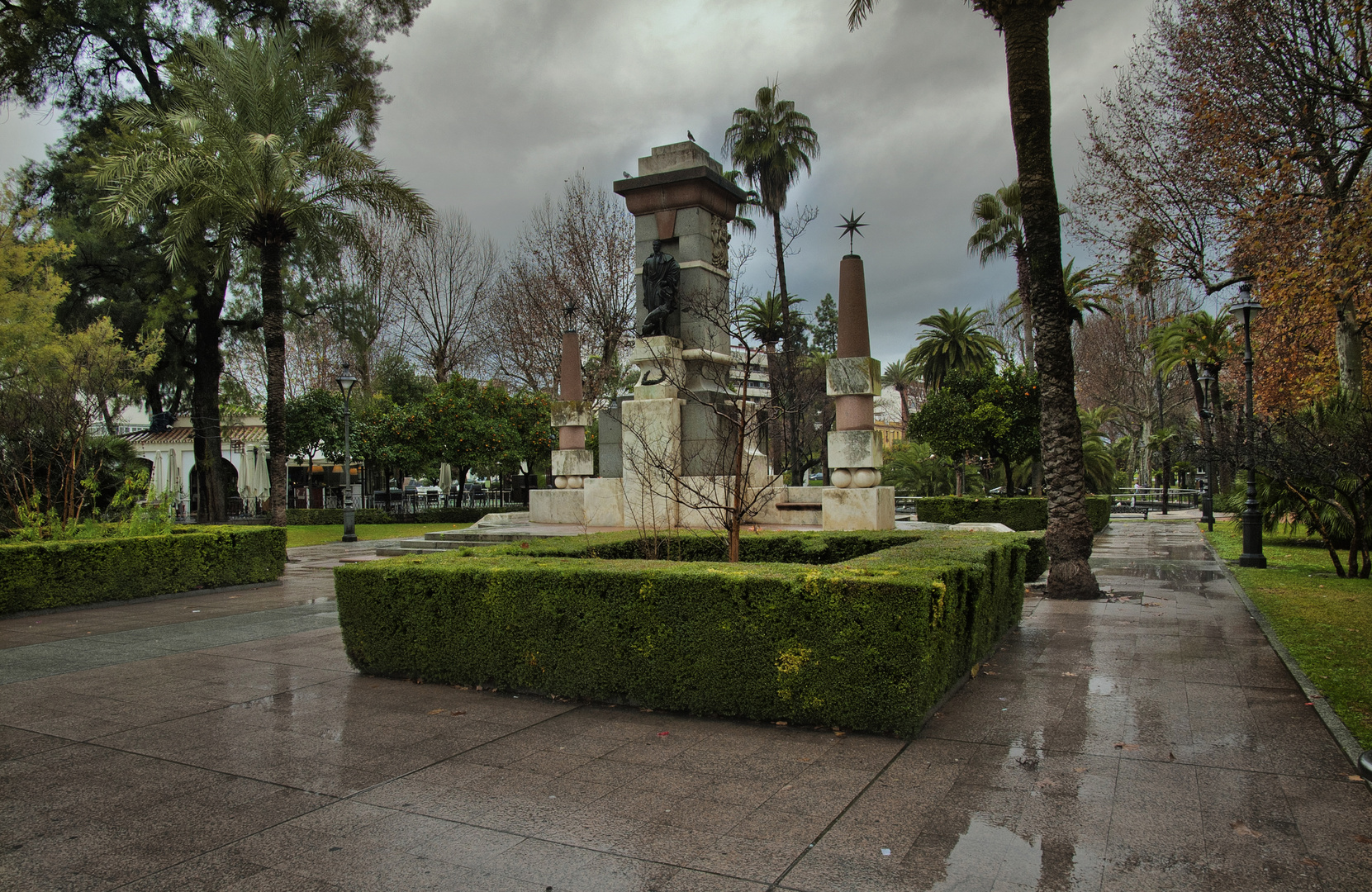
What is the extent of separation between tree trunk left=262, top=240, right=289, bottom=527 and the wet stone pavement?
499 inches

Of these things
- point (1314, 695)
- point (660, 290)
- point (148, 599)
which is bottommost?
point (1314, 695)

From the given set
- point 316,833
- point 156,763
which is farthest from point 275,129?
point 316,833

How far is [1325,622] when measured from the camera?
8.80 metres

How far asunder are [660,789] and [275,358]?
1802 centimetres

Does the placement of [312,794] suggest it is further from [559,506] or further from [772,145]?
[772,145]

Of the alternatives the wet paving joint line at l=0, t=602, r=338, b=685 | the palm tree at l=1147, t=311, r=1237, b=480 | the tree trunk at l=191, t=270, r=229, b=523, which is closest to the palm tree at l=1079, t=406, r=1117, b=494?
the palm tree at l=1147, t=311, r=1237, b=480

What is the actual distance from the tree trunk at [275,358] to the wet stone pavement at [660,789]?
1267 centimetres

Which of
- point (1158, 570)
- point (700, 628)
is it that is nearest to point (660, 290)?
point (1158, 570)

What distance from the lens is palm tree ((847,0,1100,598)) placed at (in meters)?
10.7

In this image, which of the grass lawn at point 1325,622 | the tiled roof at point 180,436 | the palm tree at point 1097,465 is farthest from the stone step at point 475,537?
the palm tree at point 1097,465

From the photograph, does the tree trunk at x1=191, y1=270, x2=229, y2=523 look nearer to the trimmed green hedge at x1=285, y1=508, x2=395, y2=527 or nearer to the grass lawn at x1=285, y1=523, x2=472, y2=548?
the grass lawn at x1=285, y1=523, x2=472, y2=548

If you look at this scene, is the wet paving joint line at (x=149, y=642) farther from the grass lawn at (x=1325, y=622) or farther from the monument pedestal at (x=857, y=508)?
the grass lawn at (x=1325, y=622)

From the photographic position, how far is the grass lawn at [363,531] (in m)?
24.1

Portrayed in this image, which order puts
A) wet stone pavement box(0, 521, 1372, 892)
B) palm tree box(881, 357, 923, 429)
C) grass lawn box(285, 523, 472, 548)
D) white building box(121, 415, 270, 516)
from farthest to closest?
palm tree box(881, 357, 923, 429) → white building box(121, 415, 270, 516) → grass lawn box(285, 523, 472, 548) → wet stone pavement box(0, 521, 1372, 892)
